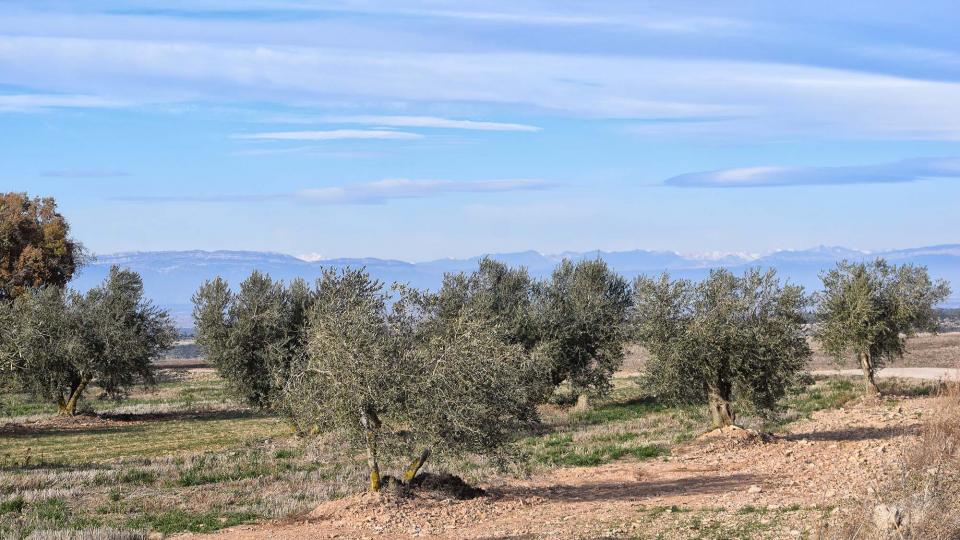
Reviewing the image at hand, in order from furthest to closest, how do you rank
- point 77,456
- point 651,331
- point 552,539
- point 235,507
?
point 77,456
point 651,331
point 235,507
point 552,539

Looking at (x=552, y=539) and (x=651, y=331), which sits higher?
(x=651, y=331)

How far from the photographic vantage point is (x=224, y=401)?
5638 cm

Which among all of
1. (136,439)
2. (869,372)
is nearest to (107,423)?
(136,439)

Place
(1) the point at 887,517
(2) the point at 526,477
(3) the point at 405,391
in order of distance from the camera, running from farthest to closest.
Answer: (2) the point at 526,477 → (3) the point at 405,391 → (1) the point at 887,517

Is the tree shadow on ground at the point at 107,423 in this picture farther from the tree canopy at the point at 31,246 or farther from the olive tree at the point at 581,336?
the tree canopy at the point at 31,246

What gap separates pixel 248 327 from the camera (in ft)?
144

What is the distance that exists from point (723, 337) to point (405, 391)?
12.2 m

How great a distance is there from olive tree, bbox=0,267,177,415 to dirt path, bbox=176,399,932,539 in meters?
30.4

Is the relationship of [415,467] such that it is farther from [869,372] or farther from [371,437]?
[869,372]

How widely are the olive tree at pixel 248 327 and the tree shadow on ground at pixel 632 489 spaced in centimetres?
2262

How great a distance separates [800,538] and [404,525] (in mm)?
7532

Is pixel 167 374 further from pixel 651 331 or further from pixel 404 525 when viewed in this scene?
pixel 404 525

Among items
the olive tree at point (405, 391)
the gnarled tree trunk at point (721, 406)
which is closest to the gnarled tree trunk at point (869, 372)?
the gnarled tree trunk at point (721, 406)

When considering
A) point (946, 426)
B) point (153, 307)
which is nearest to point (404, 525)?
point (946, 426)
